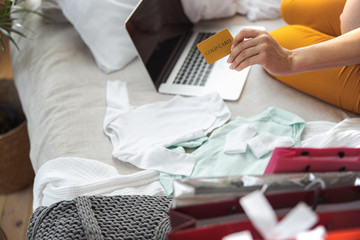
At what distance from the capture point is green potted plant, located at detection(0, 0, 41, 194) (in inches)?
62.5

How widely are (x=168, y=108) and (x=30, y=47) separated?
712 millimetres

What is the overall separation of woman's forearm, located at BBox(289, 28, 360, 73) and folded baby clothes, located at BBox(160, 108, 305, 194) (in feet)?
0.71

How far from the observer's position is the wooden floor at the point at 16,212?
162 cm

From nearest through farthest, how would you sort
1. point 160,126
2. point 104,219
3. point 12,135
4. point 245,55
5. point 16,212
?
1. point 104,219
2. point 245,55
3. point 160,126
4. point 12,135
5. point 16,212

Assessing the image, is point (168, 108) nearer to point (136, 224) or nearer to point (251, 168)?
point (251, 168)

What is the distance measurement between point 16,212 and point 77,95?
69 centimetres

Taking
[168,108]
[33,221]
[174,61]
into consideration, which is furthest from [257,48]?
[33,221]

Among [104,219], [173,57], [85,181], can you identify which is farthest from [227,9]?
[104,219]

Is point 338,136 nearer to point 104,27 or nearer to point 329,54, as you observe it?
point 329,54

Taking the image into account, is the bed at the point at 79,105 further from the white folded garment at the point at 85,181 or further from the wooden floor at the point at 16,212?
the wooden floor at the point at 16,212

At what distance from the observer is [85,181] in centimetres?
106

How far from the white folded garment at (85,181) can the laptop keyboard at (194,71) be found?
46 centimetres

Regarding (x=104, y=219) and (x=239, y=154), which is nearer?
(x=104, y=219)

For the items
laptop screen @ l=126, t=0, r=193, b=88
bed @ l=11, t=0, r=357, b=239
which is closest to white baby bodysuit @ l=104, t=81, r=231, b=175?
bed @ l=11, t=0, r=357, b=239
